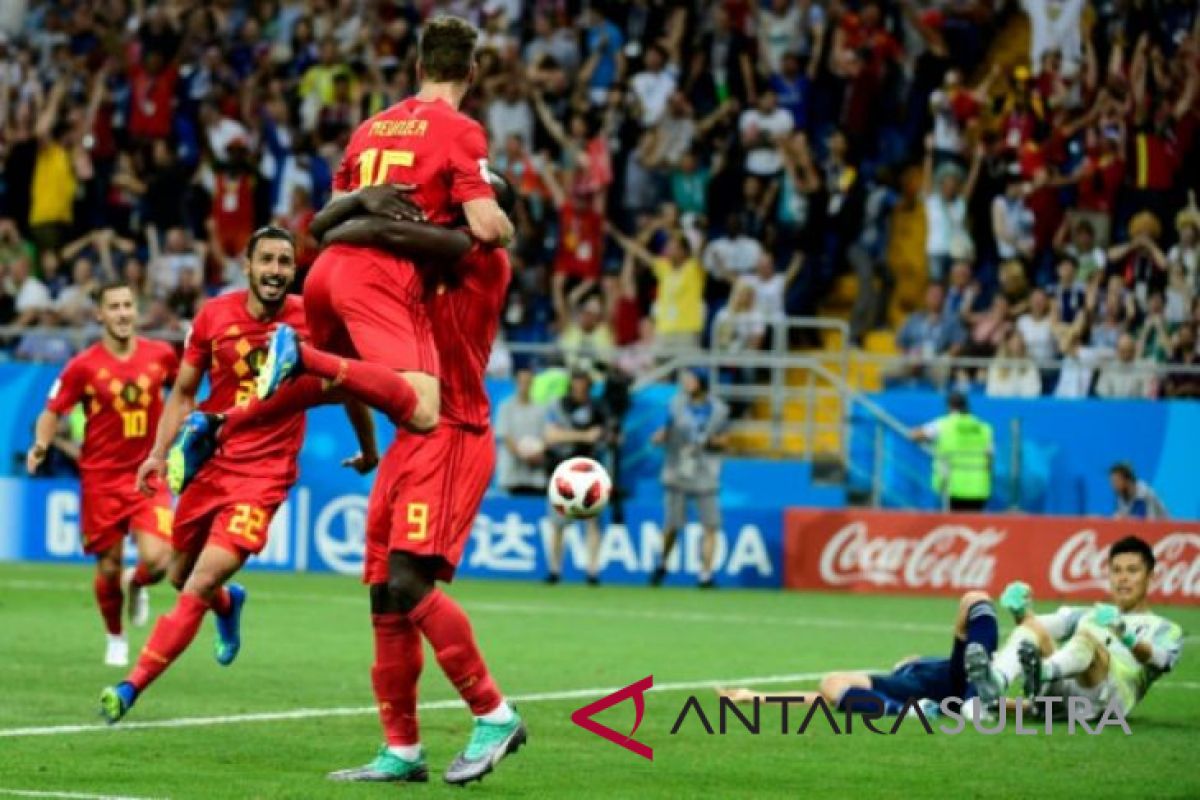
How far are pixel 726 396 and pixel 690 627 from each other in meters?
7.37

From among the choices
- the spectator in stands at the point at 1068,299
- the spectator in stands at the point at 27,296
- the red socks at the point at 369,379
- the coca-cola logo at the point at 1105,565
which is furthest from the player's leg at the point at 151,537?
the spectator in stands at the point at 27,296

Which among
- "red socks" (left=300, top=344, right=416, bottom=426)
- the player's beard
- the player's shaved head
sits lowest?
"red socks" (left=300, top=344, right=416, bottom=426)

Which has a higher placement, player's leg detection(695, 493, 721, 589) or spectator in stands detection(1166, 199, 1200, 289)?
spectator in stands detection(1166, 199, 1200, 289)

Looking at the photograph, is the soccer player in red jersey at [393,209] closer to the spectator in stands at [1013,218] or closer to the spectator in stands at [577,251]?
the spectator in stands at [1013,218]

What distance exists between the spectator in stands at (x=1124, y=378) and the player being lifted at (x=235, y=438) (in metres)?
13.2

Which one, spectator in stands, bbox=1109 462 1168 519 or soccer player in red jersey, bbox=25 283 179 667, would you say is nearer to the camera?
soccer player in red jersey, bbox=25 283 179 667

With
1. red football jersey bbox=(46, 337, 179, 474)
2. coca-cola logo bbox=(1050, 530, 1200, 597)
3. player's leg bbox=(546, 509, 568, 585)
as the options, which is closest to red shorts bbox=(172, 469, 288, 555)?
red football jersey bbox=(46, 337, 179, 474)

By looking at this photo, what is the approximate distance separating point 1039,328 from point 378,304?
16.6m

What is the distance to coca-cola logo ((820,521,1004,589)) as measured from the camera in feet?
78.8

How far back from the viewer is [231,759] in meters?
10.6

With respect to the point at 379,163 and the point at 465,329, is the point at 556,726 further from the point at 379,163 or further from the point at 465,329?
the point at 379,163

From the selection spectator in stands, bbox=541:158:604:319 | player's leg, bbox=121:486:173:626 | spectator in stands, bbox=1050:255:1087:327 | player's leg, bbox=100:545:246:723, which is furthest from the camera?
spectator in stands, bbox=541:158:604:319

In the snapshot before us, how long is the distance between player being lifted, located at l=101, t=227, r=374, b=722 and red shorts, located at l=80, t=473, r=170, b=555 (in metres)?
2.44

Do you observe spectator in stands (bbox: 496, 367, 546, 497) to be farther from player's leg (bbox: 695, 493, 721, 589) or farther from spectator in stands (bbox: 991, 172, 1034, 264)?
spectator in stands (bbox: 991, 172, 1034, 264)
